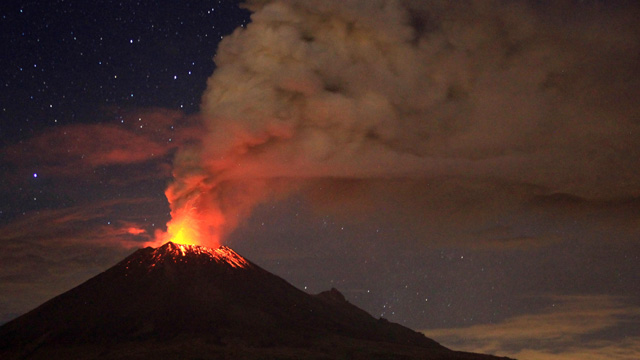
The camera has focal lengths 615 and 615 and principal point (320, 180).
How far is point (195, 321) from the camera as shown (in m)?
106

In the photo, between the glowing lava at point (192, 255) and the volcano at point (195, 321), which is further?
the glowing lava at point (192, 255)

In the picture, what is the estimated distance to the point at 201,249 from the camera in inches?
5546

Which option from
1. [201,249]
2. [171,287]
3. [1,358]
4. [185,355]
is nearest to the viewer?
[185,355]

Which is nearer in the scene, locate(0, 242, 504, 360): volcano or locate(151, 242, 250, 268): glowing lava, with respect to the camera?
locate(0, 242, 504, 360): volcano

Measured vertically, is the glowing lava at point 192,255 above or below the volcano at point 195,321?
above

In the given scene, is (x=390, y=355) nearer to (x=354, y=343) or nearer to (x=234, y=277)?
(x=354, y=343)

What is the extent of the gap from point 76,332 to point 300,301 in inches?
1847

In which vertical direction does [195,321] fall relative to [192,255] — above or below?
below

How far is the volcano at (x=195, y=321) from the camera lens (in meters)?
95.1

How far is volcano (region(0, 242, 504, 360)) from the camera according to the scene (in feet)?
312

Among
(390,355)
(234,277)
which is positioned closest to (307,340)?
(390,355)

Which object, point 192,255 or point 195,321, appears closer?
point 195,321

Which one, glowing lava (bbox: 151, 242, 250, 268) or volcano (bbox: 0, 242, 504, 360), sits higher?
glowing lava (bbox: 151, 242, 250, 268)

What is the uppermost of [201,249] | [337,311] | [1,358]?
[201,249]
